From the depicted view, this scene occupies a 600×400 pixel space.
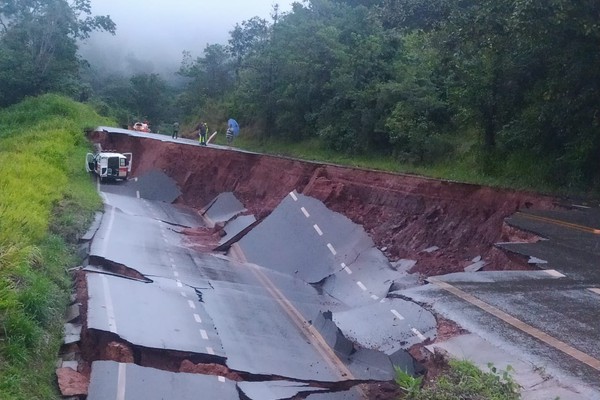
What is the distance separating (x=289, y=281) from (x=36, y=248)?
7.52m

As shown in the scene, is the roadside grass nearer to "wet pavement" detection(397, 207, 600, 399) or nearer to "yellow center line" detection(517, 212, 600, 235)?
"yellow center line" detection(517, 212, 600, 235)

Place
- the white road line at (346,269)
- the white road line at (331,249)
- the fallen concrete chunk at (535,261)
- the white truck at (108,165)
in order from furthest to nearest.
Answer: the white truck at (108,165) < the white road line at (331,249) < the white road line at (346,269) < the fallen concrete chunk at (535,261)

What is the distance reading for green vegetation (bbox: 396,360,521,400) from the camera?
6.86 meters

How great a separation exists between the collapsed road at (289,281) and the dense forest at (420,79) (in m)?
3.57

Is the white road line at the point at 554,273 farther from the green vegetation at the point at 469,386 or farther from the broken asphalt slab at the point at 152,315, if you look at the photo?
the broken asphalt slab at the point at 152,315

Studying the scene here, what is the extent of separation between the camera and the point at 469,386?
7.00 metres

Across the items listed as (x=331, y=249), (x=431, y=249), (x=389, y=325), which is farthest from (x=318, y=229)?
(x=389, y=325)

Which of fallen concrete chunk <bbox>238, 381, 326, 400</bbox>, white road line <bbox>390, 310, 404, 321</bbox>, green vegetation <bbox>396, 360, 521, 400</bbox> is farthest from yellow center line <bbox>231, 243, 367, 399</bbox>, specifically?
green vegetation <bbox>396, 360, 521, 400</bbox>

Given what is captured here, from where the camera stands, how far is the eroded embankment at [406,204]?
17.1 metres

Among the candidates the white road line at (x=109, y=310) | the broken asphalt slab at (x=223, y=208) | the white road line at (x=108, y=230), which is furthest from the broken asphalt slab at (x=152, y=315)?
the broken asphalt slab at (x=223, y=208)

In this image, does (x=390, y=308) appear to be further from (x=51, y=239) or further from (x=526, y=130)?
(x=526, y=130)

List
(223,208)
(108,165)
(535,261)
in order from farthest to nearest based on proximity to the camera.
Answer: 1. (108,165)
2. (223,208)
3. (535,261)

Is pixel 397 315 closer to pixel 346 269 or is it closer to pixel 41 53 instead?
pixel 346 269

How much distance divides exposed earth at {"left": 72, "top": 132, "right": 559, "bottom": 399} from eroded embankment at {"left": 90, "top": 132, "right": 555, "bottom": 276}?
0.03 meters
